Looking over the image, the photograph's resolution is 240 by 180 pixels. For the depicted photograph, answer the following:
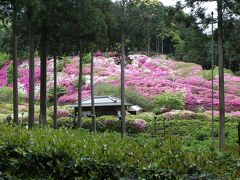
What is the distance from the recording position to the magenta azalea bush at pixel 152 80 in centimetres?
3691

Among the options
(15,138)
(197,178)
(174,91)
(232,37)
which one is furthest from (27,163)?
(174,91)

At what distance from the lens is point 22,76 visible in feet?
156

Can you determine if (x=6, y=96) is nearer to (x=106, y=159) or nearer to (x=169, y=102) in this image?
(x=169, y=102)

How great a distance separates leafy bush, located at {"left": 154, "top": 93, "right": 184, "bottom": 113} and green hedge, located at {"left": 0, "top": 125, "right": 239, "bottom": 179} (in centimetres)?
2874

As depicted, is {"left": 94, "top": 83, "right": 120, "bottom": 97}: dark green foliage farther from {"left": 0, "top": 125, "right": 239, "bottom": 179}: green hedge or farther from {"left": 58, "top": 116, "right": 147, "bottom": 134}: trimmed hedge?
{"left": 0, "top": 125, "right": 239, "bottom": 179}: green hedge

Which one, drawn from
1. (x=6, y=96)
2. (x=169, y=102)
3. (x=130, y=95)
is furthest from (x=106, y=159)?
(x=6, y=96)

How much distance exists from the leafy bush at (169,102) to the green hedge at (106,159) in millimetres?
28741

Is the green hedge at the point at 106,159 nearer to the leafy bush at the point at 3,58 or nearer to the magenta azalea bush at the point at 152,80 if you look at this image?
the magenta azalea bush at the point at 152,80

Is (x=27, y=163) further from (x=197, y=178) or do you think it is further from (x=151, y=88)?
(x=151, y=88)

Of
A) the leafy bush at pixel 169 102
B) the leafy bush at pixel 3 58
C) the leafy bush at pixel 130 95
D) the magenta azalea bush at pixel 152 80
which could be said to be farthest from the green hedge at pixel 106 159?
the leafy bush at pixel 3 58

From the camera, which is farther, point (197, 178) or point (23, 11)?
point (23, 11)

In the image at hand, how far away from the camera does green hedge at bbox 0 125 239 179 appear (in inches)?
169

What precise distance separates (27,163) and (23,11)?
39.6 ft

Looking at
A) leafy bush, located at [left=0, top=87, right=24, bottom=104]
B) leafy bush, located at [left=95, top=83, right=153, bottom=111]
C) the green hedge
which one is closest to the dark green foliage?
leafy bush, located at [left=95, top=83, right=153, bottom=111]
